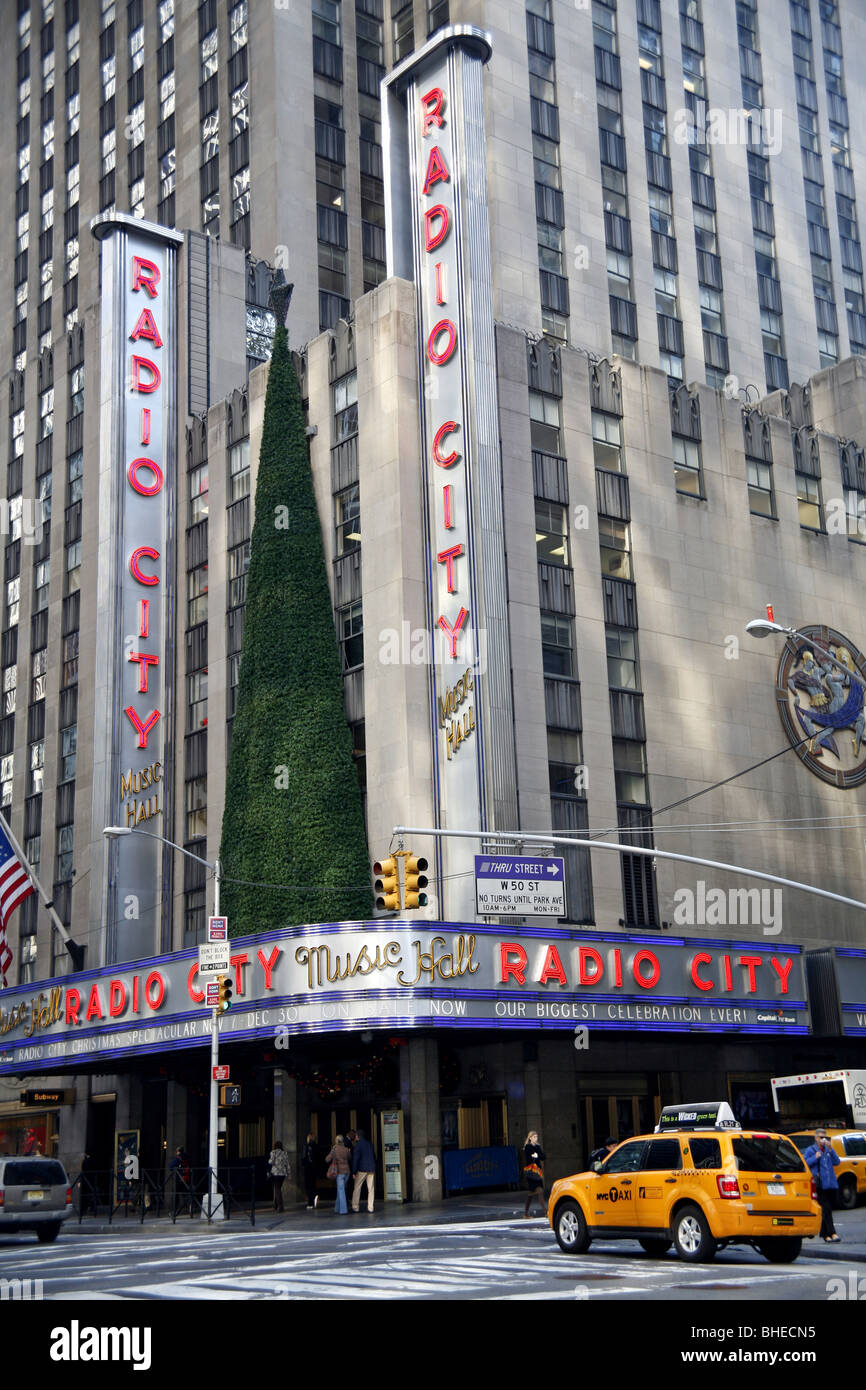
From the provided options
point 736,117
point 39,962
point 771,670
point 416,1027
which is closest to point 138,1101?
point 39,962

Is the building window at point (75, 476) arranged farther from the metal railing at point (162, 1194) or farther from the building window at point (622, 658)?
the metal railing at point (162, 1194)

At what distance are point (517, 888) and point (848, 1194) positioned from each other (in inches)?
407

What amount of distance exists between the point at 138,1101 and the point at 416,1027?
19729 mm

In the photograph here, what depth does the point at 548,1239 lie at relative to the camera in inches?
1012

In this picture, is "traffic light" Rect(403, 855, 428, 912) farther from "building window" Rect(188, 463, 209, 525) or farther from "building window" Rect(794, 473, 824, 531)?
"building window" Rect(794, 473, 824, 531)

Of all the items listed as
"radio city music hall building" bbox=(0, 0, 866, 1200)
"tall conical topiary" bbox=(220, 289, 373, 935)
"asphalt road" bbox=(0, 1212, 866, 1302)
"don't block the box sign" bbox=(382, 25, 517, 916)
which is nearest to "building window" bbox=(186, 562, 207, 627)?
"radio city music hall building" bbox=(0, 0, 866, 1200)

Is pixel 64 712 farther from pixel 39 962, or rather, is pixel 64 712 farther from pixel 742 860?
pixel 742 860

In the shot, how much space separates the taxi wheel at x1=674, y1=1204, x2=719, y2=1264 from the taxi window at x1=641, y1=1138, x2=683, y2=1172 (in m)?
0.65

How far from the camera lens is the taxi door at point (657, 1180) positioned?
20734mm

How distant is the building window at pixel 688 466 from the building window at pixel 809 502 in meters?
5.17

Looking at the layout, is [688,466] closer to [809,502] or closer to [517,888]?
[809,502]

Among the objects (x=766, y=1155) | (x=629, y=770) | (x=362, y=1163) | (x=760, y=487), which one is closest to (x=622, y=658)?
(x=629, y=770)

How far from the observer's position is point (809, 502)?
5606cm

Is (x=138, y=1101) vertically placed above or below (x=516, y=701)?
below
